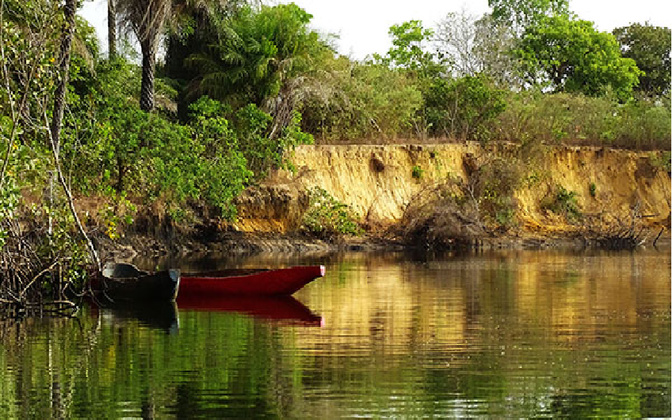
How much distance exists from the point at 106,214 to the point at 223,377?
31.2ft

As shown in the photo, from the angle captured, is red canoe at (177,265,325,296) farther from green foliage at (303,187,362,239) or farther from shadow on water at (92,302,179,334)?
green foliage at (303,187,362,239)

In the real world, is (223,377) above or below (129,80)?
below

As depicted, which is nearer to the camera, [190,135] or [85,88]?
[85,88]

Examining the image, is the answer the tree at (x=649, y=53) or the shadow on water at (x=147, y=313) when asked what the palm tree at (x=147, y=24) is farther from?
the tree at (x=649, y=53)

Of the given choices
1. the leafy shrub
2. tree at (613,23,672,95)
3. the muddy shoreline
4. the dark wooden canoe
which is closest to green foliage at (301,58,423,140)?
the muddy shoreline

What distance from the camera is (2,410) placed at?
1359 centimetres

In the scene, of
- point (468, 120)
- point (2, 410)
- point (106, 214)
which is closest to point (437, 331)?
point (106, 214)

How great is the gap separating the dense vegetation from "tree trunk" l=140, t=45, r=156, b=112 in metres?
0.07

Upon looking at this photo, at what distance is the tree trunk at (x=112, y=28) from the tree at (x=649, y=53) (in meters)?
49.2

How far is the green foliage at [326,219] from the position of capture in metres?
50.3

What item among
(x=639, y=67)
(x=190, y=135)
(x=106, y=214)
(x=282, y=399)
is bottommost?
(x=282, y=399)

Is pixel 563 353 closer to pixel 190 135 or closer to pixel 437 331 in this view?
pixel 437 331

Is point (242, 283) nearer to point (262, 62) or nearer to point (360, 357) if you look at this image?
point (360, 357)

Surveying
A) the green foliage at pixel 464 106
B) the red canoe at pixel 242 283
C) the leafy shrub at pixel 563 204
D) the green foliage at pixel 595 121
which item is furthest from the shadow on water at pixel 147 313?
the green foliage at pixel 595 121
